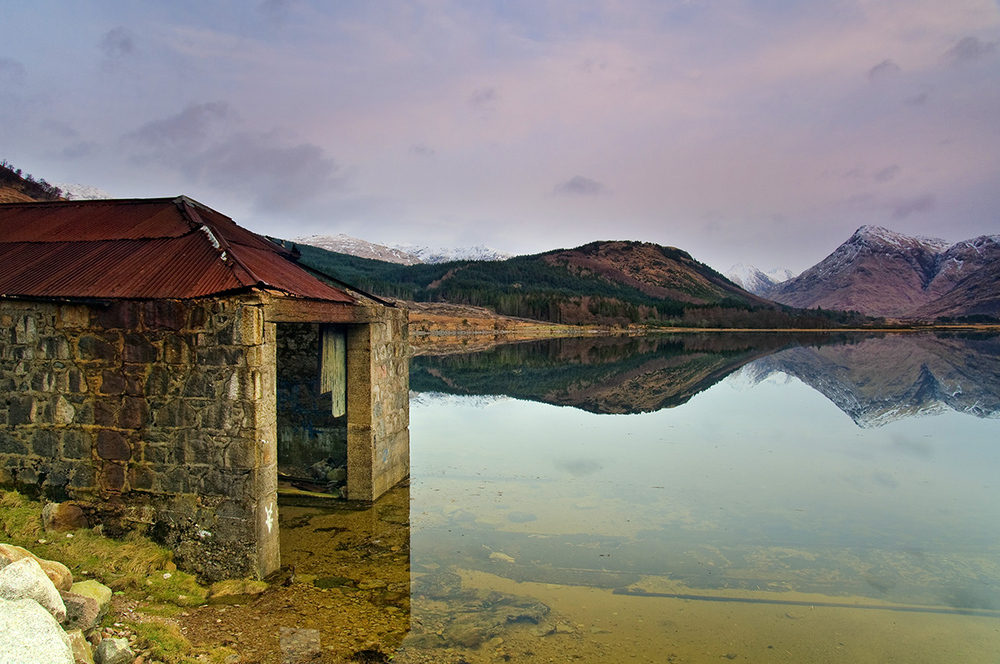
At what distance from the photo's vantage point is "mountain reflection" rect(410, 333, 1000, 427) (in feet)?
80.8

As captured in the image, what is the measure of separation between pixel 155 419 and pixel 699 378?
30041 millimetres

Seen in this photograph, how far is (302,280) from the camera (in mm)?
9414

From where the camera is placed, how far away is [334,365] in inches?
410

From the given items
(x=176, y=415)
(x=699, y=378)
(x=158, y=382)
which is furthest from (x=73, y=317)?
(x=699, y=378)

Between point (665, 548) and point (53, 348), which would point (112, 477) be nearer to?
point (53, 348)

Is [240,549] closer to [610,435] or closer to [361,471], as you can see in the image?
[361,471]

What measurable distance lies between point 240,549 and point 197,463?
1079mm

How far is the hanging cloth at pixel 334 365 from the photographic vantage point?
1020 centimetres

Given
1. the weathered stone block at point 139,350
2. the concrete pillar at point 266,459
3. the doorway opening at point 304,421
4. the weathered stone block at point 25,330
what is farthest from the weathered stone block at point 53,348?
the doorway opening at point 304,421

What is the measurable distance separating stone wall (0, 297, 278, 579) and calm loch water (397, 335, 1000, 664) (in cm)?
240

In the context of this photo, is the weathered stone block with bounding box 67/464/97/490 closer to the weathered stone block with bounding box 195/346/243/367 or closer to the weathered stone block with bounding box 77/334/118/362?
the weathered stone block with bounding box 77/334/118/362

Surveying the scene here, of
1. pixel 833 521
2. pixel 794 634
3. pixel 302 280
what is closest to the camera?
pixel 794 634

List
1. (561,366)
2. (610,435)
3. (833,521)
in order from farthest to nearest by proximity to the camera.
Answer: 1. (561,366)
2. (610,435)
3. (833,521)

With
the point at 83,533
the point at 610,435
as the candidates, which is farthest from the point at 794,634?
the point at 610,435
